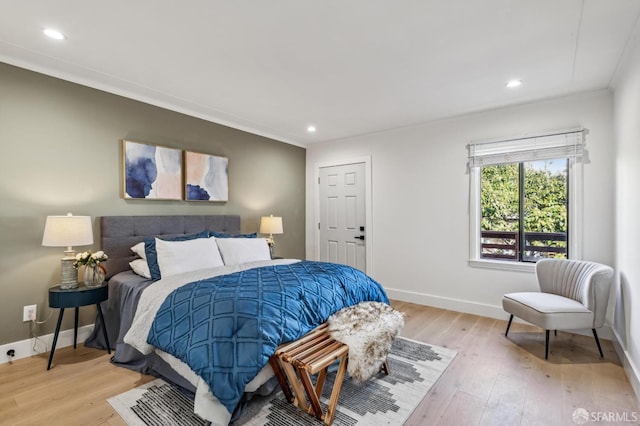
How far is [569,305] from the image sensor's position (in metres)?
2.70

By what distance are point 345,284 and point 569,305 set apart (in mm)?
1985

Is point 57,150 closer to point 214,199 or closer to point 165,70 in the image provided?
point 165,70

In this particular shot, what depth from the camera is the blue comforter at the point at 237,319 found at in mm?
1688

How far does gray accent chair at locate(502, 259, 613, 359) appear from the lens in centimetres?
260

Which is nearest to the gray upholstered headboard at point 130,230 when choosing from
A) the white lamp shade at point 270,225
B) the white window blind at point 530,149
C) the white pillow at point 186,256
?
the white pillow at point 186,256

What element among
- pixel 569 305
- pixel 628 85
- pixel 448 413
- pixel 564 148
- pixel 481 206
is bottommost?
pixel 448 413

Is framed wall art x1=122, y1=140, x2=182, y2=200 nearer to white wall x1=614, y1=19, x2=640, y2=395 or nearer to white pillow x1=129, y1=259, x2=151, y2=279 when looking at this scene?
white pillow x1=129, y1=259, x2=151, y2=279

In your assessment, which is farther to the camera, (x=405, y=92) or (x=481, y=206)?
(x=481, y=206)

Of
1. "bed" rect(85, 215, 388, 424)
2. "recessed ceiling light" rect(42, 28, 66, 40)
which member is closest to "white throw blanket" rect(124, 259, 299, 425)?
"bed" rect(85, 215, 388, 424)

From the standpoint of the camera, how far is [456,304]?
3916 mm

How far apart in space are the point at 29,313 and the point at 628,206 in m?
4.94

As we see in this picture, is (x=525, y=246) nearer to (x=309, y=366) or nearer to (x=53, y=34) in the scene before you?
(x=309, y=366)

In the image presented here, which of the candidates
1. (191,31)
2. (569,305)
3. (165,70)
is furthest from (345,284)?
(165,70)

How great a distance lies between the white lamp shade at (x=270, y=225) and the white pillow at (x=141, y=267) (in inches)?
65.9
